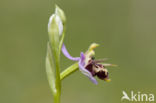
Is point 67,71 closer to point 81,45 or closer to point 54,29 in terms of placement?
point 54,29

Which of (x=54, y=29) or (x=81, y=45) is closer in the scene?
(x=54, y=29)

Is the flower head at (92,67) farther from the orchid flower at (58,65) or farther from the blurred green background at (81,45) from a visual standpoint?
the blurred green background at (81,45)

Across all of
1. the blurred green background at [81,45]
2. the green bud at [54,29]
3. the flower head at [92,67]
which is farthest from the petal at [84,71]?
the blurred green background at [81,45]

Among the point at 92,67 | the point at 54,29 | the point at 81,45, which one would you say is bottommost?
the point at 81,45

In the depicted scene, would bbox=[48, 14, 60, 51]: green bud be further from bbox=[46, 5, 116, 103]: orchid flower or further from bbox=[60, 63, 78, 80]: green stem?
bbox=[60, 63, 78, 80]: green stem

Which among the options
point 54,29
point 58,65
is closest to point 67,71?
point 58,65

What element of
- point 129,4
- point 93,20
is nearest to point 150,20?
point 129,4

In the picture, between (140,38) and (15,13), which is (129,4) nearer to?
(140,38)

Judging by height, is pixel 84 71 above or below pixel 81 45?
above
